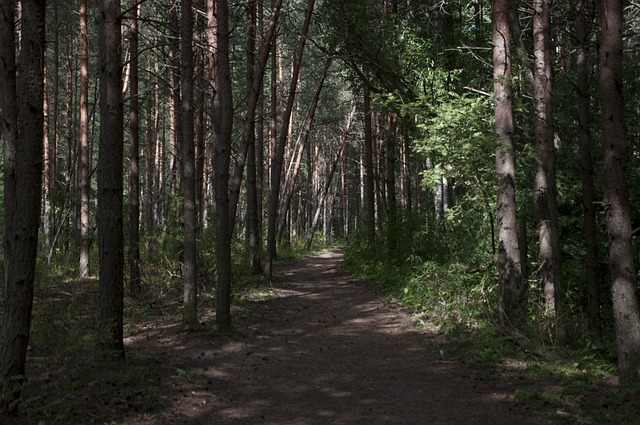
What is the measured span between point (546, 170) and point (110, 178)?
22.8 feet

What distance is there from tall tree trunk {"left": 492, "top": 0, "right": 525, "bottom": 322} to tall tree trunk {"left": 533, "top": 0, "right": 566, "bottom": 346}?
562 millimetres

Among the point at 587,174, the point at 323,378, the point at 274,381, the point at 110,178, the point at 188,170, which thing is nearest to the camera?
the point at 110,178

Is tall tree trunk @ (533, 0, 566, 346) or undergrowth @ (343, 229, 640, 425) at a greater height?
tall tree trunk @ (533, 0, 566, 346)

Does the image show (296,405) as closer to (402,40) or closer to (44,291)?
(44,291)

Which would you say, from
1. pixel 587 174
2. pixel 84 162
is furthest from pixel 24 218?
pixel 84 162

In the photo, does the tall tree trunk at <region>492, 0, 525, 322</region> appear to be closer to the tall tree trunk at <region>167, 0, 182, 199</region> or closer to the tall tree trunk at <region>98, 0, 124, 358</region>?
the tall tree trunk at <region>167, 0, 182, 199</region>

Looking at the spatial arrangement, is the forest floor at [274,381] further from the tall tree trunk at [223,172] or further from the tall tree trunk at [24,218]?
the tall tree trunk at [223,172]

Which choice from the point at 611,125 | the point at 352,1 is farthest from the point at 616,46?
the point at 352,1

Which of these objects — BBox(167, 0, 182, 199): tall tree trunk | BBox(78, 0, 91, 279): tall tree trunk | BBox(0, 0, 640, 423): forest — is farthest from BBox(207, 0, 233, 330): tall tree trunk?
BBox(78, 0, 91, 279): tall tree trunk

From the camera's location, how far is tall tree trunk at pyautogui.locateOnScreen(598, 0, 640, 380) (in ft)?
21.4

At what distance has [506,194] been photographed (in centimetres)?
910

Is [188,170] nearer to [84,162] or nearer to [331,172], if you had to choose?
[84,162]

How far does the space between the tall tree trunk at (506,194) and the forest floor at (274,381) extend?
4.56ft

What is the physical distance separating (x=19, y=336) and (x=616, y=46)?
7326 millimetres
